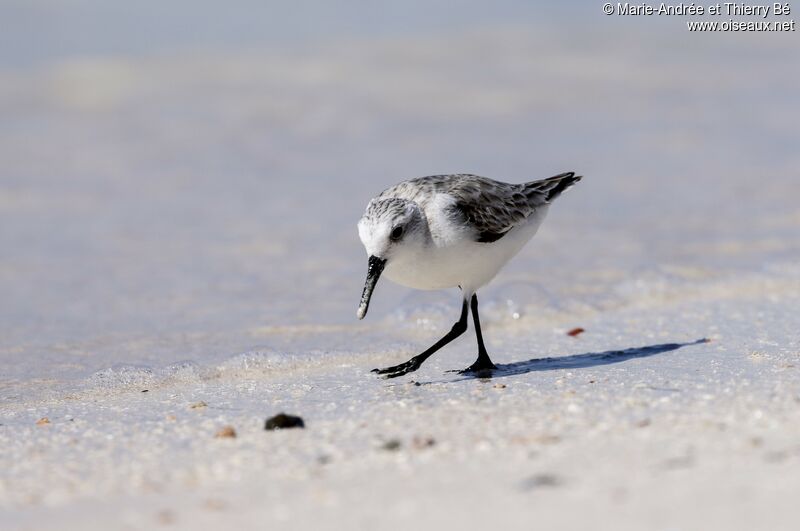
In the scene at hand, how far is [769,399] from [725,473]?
121 cm

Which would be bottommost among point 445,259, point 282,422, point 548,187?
point 282,422

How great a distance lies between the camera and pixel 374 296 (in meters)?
8.38

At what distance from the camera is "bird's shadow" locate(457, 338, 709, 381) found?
6.10 metres

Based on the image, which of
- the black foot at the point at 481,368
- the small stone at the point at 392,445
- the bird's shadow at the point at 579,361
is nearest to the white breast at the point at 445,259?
the black foot at the point at 481,368

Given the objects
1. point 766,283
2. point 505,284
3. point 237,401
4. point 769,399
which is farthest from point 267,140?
point 769,399

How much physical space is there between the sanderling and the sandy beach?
512mm

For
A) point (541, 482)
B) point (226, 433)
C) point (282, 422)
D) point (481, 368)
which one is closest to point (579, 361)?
point (481, 368)

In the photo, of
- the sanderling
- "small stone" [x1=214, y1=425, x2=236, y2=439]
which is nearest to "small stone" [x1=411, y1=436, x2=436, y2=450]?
"small stone" [x1=214, y1=425, x2=236, y2=439]

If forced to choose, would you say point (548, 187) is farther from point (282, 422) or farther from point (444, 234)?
point (282, 422)

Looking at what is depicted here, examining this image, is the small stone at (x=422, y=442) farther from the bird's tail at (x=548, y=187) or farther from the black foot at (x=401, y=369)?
the bird's tail at (x=548, y=187)

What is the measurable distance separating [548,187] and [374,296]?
187 centimetres

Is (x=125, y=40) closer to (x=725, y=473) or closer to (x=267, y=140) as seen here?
(x=267, y=140)

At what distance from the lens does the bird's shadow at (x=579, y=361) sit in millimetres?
6098

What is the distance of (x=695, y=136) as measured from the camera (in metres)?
14.8
